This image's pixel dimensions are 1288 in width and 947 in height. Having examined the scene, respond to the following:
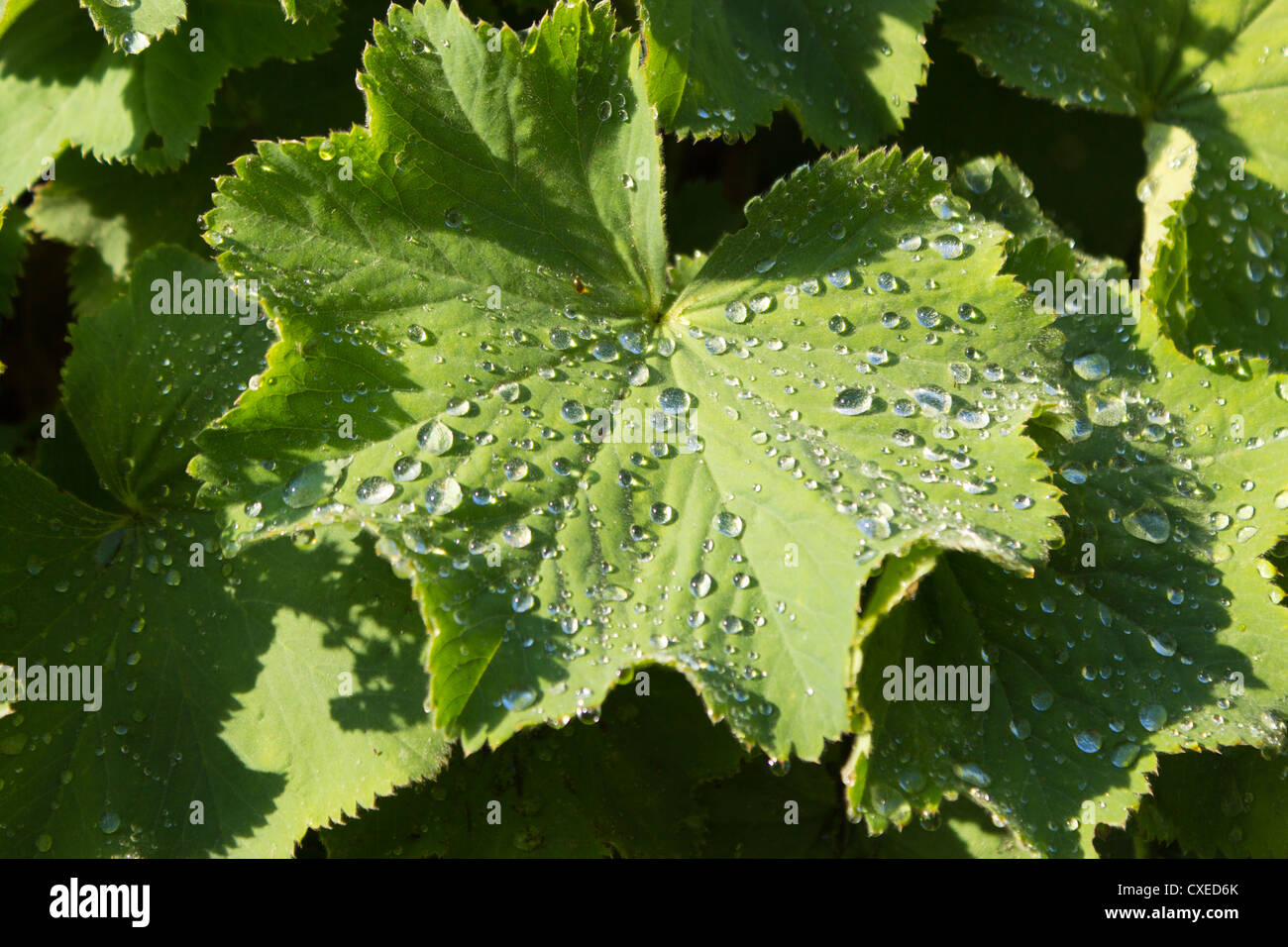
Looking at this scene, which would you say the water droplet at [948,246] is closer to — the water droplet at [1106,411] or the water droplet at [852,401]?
the water droplet at [852,401]

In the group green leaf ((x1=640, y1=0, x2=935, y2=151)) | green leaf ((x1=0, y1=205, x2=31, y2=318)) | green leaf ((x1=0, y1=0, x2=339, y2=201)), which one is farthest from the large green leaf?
green leaf ((x1=0, y1=205, x2=31, y2=318))

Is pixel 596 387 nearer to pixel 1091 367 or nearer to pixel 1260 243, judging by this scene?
pixel 1091 367

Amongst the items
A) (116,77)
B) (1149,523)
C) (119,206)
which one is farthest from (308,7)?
(1149,523)

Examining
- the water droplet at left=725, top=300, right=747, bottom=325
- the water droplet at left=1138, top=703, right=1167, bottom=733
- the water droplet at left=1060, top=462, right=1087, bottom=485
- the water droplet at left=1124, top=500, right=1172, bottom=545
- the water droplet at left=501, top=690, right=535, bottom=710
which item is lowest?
the water droplet at left=1138, top=703, right=1167, bottom=733

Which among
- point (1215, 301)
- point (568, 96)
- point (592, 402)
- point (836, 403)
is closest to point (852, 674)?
point (836, 403)

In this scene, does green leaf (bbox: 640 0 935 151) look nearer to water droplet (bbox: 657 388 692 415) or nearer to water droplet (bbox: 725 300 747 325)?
water droplet (bbox: 725 300 747 325)

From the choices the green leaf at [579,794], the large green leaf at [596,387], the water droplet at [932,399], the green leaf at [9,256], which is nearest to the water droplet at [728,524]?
the large green leaf at [596,387]
